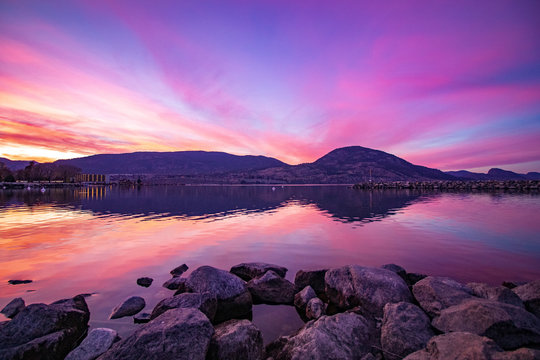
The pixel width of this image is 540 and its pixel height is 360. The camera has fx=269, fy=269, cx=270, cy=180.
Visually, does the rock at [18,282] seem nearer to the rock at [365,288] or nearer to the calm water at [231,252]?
the calm water at [231,252]

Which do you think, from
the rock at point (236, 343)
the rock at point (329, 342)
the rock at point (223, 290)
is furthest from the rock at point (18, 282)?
the rock at point (329, 342)

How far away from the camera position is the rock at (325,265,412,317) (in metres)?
9.48

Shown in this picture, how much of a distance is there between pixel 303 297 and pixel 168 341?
599 centimetres

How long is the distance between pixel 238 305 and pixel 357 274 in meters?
4.75

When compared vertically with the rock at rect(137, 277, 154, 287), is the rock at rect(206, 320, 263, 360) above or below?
above

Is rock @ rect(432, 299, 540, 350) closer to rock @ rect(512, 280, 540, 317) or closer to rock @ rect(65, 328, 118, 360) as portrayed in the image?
rock @ rect(512, 280, 540, 317)

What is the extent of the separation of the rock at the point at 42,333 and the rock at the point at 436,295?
36.3 ft

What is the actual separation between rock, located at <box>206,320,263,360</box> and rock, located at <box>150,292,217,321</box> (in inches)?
66.5

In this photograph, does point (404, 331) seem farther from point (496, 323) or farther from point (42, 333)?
point (42, 333)

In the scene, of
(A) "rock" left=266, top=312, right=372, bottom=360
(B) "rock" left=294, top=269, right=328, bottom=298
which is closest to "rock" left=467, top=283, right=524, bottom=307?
(A) "rock" left=266, top=312, right=372, bottom=360

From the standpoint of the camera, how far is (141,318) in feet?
31.2

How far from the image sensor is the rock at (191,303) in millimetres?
8570

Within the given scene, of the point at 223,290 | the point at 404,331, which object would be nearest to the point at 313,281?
the point at 223,290

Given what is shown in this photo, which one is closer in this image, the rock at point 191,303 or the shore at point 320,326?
the shore at point 320,326
